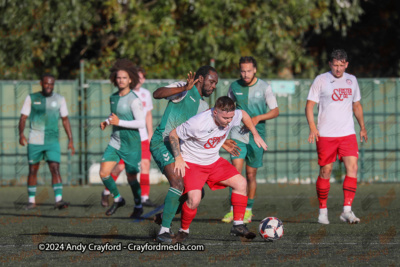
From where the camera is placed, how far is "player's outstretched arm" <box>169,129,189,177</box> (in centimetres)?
731

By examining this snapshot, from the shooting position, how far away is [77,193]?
596 inches

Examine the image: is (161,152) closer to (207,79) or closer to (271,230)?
(207,79)

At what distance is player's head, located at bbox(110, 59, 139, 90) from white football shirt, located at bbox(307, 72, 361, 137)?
2583 mm

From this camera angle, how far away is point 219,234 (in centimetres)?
830

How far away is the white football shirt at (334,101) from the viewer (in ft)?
31.0

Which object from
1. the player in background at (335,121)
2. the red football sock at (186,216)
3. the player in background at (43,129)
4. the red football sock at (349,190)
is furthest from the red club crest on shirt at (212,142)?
the player in background at (43,129)

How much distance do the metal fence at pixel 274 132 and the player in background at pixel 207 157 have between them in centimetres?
934

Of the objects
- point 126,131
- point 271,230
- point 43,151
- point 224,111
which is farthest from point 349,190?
point 43,151

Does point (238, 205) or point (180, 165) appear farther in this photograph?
point (238, 205)

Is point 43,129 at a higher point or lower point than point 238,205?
higher

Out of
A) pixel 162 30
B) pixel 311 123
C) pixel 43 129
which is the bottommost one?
pixel 43 129

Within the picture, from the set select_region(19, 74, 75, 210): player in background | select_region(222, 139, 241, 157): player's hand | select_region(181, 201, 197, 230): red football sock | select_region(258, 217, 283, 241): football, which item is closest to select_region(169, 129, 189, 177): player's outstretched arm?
select_region(181, 201, 197, 230): red football sock

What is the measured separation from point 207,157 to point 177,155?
44 cm

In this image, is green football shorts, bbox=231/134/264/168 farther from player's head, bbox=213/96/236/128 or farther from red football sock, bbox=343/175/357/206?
player's head, bbox=213/96/236/128
